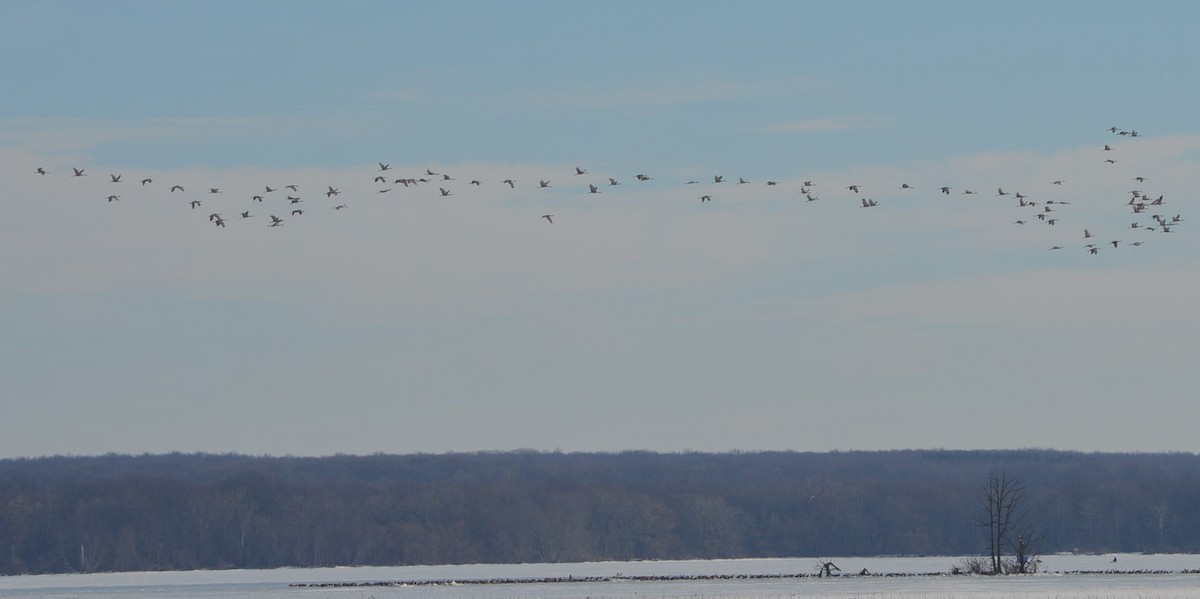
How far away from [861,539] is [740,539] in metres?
8.98

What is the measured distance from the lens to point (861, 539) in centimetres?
14250

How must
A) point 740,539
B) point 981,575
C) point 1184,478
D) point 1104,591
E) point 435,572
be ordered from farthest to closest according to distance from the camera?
point 1184,478
point 740,539
point 435,572
point 981,575
point 1104,591

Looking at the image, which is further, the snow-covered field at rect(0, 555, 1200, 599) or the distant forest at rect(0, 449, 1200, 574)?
the distant forest at rect(0, 449, 1200, 574)

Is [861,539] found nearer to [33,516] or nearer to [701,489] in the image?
[701,489]

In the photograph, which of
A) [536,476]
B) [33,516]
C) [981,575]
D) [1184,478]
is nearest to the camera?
[981,575]

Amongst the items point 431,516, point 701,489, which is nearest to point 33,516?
point 431,516

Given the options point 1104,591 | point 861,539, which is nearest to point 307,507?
point 861,539

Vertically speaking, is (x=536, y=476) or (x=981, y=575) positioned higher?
(x=536, y=476)

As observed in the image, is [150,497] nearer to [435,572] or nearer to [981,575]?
[435,572]

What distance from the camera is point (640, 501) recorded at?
146 m

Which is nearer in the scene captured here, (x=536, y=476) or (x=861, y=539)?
(x=861, y=539)

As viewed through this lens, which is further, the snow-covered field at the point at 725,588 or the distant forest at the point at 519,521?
the distant forest at the point at 519,521

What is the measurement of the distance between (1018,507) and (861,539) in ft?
47.9

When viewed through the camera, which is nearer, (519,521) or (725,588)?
(725,588)
